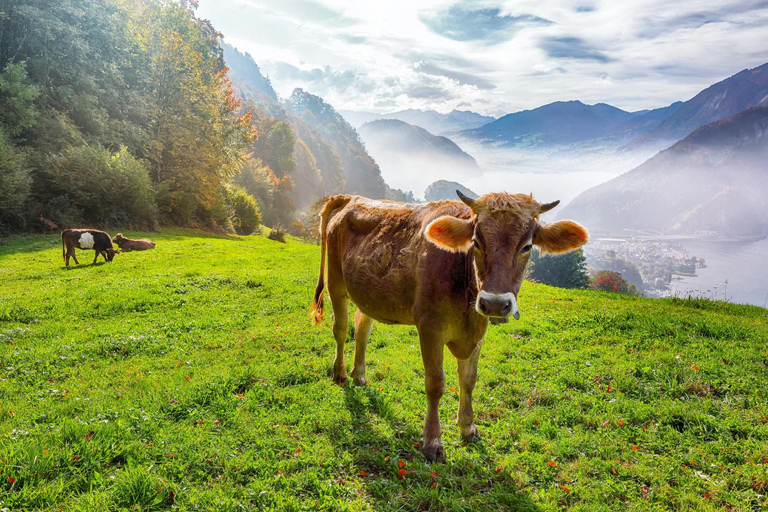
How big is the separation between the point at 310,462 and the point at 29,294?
1316cm

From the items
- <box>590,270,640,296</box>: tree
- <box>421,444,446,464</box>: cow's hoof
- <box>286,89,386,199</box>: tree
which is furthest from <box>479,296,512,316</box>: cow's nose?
<box>286,89,386,199</box>: tree

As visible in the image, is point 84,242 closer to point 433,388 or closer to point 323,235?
point 323,235

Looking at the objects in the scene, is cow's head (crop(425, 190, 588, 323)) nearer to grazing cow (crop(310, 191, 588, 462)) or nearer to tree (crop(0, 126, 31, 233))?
grazing cow (crop(310, 191, 588, 462))

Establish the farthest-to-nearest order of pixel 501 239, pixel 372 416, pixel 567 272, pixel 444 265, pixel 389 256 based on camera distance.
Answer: pixel 567 272 → pixel 372 416 → pixel 389 256 → pixel 444 265 → pixel 501 239

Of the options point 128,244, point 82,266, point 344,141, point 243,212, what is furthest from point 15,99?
point 344,141

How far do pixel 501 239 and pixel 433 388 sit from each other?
213 cm

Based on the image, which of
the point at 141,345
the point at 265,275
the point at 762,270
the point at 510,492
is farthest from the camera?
the point at 762,270

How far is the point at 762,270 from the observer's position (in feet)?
376

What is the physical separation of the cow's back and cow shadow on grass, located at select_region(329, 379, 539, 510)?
151cm

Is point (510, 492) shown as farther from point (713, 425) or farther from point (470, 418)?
point (713, 425)

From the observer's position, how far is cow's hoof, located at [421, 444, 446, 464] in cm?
471

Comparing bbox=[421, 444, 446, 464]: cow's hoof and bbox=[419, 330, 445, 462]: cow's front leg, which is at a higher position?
bbox=[419, 330, 445, 462]: cow's front leg

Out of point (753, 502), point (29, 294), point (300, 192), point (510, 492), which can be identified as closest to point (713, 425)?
point (753, 502)

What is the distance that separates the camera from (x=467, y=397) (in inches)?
206
